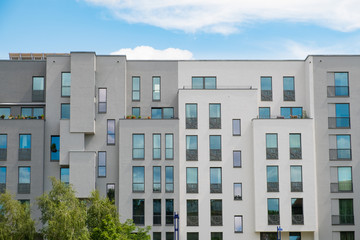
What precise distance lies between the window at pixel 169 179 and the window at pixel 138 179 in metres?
1.93

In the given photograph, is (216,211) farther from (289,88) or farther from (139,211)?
(289,88)

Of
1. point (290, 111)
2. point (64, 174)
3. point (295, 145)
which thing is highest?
point (290, 111)

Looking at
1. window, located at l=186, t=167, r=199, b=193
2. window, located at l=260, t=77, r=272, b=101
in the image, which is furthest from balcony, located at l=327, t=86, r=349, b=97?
window, located at l=186, t=167, r=199, b=193

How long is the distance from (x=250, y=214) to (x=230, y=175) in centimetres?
368

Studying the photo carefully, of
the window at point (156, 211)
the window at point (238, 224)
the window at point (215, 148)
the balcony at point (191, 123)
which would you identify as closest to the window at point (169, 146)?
the balcony at point (191, 123)

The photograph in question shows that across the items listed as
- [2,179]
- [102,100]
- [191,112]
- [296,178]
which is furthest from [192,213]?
[2,179]

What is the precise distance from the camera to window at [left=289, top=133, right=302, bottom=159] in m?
50.9

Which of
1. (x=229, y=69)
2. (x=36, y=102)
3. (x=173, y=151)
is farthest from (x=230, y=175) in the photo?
(x=36, y=102)

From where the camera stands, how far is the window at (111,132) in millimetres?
51656

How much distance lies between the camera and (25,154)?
165 feet

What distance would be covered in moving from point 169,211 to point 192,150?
220 inches

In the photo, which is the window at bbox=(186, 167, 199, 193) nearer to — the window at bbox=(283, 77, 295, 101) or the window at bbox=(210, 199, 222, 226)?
the window at bbox=(210, 199, 222, 226)

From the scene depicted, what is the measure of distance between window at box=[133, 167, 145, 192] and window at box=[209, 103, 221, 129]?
23.3 ft

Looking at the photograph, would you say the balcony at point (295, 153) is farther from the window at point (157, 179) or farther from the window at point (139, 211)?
the window at point (139, 211)
